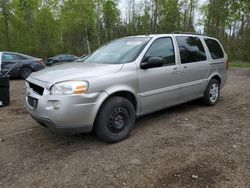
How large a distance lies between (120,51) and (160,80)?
0.89 meters

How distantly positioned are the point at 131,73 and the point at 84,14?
97.9 ft

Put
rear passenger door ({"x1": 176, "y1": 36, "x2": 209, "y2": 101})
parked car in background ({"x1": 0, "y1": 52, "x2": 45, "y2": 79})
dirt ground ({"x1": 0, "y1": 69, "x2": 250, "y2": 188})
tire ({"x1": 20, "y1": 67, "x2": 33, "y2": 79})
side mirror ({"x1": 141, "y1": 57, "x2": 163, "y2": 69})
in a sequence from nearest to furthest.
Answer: dirt ground ({"x1": 0, "y1": 69, "x2": 250, "y2": 188})
side mirror ({"x1": 141, "y1": 57, "x2": 163, "y2": 69})
rear passenger door ({"x1": 176, "y1": 36, "x2": 209, "y2": 101})
parked car in background ({"x1": 0, "y1": 52, "x2": 45, "y2": 79})
tire ({"x1": 20, "y1": 67, "x2": 33, "y2": 79})

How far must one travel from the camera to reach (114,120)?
4395mm

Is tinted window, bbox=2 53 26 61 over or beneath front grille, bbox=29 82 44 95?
over

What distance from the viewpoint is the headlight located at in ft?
12.9

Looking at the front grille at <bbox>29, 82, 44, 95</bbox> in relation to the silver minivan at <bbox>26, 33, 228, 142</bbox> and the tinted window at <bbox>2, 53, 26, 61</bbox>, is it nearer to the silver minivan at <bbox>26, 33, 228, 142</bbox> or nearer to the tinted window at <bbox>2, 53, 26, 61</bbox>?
the silver minivan at <bbox>26, 33, 228, 142</bbox>

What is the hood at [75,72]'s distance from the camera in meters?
4.08

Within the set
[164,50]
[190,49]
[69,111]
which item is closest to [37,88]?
[69,111]

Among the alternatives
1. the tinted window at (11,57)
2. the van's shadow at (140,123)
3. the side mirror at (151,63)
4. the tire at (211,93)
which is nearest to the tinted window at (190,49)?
the tire at (211,93)

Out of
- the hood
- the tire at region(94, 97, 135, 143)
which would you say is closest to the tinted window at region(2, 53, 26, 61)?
the hood

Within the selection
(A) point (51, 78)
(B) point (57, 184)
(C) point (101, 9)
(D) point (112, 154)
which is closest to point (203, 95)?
(D) point (112, 154)

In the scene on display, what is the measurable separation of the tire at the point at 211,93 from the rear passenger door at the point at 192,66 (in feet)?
0.69

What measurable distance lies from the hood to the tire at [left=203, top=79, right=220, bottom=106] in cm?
281

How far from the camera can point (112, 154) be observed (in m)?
4.04
